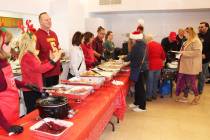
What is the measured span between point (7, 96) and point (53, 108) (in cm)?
30

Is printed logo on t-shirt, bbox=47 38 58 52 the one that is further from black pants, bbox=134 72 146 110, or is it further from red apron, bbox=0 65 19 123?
black pants, bbox=134 72 146 110

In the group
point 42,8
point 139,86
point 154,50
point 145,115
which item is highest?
point 42,8

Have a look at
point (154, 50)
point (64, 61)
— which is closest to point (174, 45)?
point (154, 50)

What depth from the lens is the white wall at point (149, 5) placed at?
18.9ft

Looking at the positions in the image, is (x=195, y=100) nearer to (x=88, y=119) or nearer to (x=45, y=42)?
(x=45, y=42)

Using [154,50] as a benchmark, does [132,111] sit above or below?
below

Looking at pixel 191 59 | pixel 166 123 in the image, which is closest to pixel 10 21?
pixel 166 123

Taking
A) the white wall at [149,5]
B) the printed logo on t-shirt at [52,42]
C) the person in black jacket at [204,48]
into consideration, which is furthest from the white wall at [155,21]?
the printed logo on t-shirt at [52,42]

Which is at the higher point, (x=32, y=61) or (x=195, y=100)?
(x=32, y=61)

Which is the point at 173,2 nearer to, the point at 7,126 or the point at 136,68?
the point at 136,68

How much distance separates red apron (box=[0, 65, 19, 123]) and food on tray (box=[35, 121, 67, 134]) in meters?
0.26

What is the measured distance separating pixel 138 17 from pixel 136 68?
390 cm

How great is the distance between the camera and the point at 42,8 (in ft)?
14.8

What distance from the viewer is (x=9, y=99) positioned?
1.50m
